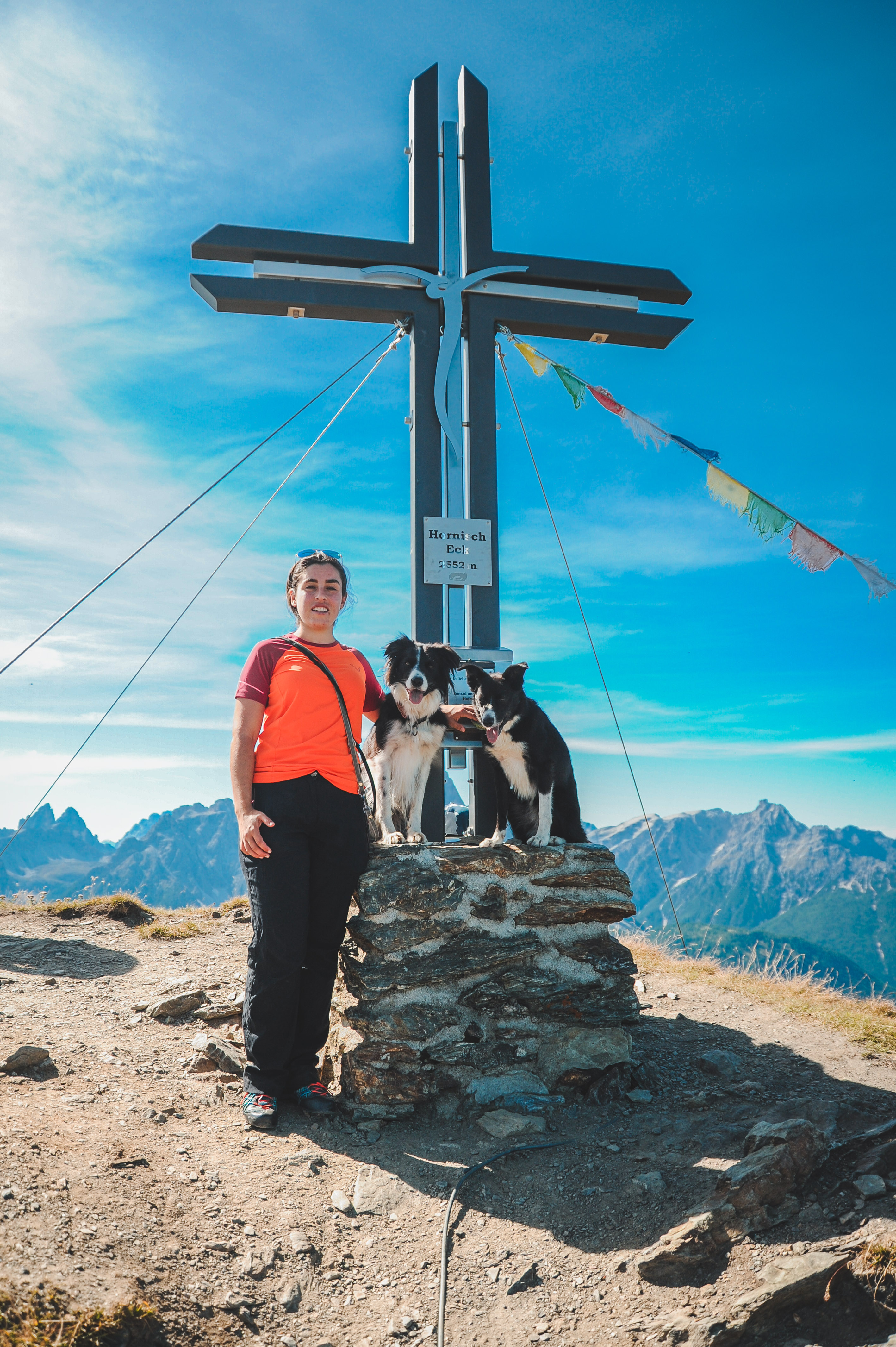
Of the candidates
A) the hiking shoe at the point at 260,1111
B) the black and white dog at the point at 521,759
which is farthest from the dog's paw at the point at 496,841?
the hiking shoe at the point at 260,1111

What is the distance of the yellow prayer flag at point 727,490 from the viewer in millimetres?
6320

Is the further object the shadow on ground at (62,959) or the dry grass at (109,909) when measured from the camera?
the dry grass at (109,909)

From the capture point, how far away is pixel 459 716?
476 cm

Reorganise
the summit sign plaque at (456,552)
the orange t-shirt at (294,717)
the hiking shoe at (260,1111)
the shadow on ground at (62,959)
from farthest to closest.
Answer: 1. the shadow on ground at (62,959)
2. the summit sign plaque at (456,552)
3. the orange t-shirt at (294,717)
4. the hiking shoe at (260,1111)

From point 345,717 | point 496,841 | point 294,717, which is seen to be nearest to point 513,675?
point 496,841

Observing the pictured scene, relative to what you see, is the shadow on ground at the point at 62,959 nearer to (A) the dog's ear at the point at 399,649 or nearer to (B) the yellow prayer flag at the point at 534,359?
(A) the dog's ear at the point at 399,649

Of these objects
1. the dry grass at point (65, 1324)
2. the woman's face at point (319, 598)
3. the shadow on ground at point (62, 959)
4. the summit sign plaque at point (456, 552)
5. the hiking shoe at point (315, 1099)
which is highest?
the summit sign plaque at point (456, 552)

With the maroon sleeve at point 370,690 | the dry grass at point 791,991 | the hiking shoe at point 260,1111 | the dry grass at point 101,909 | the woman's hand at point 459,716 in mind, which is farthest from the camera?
the dry grass at point 101,909

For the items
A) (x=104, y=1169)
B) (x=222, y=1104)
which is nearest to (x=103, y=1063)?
(x=222, y=1104)

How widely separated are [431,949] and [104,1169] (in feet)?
5.63

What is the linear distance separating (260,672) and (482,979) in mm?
2028

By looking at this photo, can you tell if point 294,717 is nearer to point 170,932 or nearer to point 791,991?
point 170,932

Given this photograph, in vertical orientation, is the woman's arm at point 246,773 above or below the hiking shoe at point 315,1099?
above

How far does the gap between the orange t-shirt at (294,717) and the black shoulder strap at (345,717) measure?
13 millimetres
